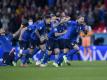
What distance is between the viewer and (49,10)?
30.3m

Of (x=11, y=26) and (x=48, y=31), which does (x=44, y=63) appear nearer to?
(x=48, y=31)

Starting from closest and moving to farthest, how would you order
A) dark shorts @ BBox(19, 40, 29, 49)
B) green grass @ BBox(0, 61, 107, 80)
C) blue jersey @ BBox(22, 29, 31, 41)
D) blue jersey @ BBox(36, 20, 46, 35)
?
green grass @ BBox(0, 61, 107, 80)
blue jersey @ BBox(36, 20, 46, 35)
blue jersey @ BBox(22, 29, 31, 41)
dark shorts @ BBox(19, 40, 29, 49)

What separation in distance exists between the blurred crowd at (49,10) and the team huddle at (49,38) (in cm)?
658

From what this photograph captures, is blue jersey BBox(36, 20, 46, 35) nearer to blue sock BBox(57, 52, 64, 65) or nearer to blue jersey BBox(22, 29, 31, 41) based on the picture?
blue jersey BBox(22, 29, 31, 41)

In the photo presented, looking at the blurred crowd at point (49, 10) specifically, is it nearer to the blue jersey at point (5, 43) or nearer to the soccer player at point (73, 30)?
the blue jersey at point (5, 43)

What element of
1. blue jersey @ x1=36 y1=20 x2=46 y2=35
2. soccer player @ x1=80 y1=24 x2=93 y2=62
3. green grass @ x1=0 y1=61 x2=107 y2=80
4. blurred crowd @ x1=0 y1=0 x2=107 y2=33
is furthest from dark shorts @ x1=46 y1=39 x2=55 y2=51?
blurred crowd @ x1=0 y1=0 x2=107 y2=33

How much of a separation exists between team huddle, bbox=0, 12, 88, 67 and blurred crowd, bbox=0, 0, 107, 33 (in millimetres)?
6584

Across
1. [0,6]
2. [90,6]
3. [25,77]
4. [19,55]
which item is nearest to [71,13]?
[90,6]

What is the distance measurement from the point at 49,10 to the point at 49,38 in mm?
8539

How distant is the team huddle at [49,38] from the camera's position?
2159cm

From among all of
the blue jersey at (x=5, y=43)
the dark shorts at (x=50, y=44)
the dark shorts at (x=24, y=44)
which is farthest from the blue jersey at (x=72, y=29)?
the blue jersey at (x=5, y=43)

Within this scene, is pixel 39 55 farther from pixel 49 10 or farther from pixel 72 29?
pixel 49 10

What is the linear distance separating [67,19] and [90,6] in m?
9.61

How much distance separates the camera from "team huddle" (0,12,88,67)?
21594 mm
